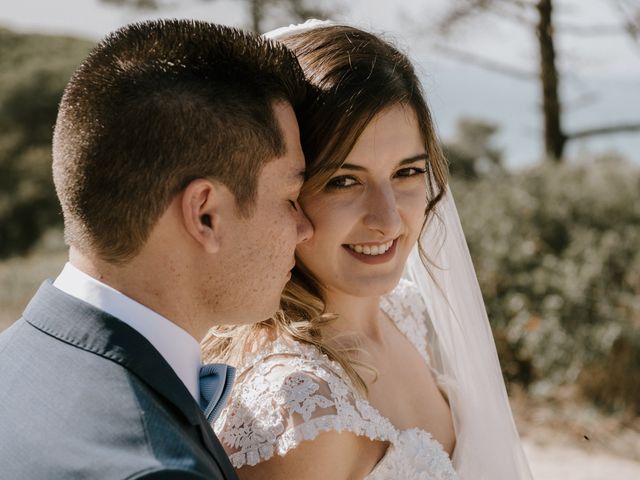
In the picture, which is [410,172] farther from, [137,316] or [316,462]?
[137,316]

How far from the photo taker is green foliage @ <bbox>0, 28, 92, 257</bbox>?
1391 centimetres

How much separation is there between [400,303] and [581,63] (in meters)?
8.03

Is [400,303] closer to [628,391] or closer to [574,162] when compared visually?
[628,391]

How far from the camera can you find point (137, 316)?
165cm

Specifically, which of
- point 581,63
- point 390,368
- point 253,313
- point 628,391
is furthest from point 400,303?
point 581,63

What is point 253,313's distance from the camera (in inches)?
76.7

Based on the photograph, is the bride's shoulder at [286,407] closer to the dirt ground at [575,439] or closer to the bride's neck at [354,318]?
the bride's neck at [354,318]

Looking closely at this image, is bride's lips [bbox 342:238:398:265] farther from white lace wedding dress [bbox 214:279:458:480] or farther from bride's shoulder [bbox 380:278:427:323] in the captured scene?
bride's shoulder [bbox 380:278:427:323]

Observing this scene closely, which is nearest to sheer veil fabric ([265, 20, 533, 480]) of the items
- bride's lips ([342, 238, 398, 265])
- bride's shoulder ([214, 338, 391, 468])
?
bride's lips ([342, 238, 398, 265])

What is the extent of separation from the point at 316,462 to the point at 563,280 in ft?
15.6

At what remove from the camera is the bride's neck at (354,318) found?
2.72 m

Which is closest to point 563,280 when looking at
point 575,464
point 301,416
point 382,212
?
point 575,464

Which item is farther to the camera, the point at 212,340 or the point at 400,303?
the point at 400,303

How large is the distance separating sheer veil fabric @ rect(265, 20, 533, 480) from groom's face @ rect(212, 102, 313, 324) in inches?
46.1
